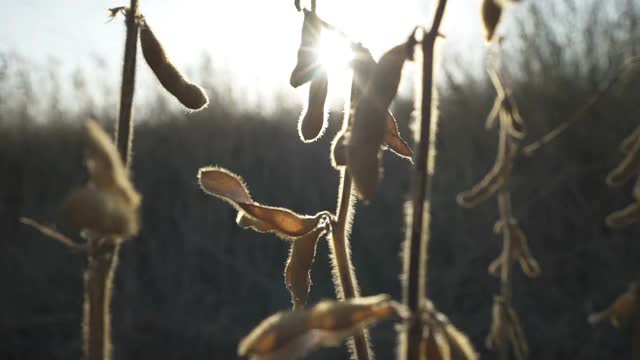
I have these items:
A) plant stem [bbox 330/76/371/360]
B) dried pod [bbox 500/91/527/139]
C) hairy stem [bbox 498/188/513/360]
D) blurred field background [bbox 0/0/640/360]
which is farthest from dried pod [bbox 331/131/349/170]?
blurred field background [bbox 0/0/640/360]

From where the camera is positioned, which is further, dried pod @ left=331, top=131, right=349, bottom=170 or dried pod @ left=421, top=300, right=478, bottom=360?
dried pod @ left=331, top=131, right=349, bottom=170

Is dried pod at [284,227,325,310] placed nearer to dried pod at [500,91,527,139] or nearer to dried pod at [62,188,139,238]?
dried pod at [500,91,527,139]

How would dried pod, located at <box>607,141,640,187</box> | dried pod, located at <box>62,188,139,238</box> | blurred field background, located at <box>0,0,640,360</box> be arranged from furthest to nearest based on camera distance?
blurred field background, located at <box>0,0,640,360</box> → dried pod, located at <box>607,141,640,187</box> → dried pod, located at <box>62,188,139,238</box>

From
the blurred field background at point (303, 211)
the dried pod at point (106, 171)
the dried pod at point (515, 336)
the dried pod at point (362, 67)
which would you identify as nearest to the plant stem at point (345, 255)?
the dried pod at point (362, 67)

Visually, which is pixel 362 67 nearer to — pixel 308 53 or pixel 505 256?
pixel 308 53

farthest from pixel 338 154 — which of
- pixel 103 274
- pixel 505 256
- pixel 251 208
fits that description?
pixel 505 256

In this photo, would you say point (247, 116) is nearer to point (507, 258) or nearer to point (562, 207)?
point (562, 207)

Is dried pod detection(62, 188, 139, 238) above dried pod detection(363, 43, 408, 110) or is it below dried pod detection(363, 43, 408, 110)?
below
